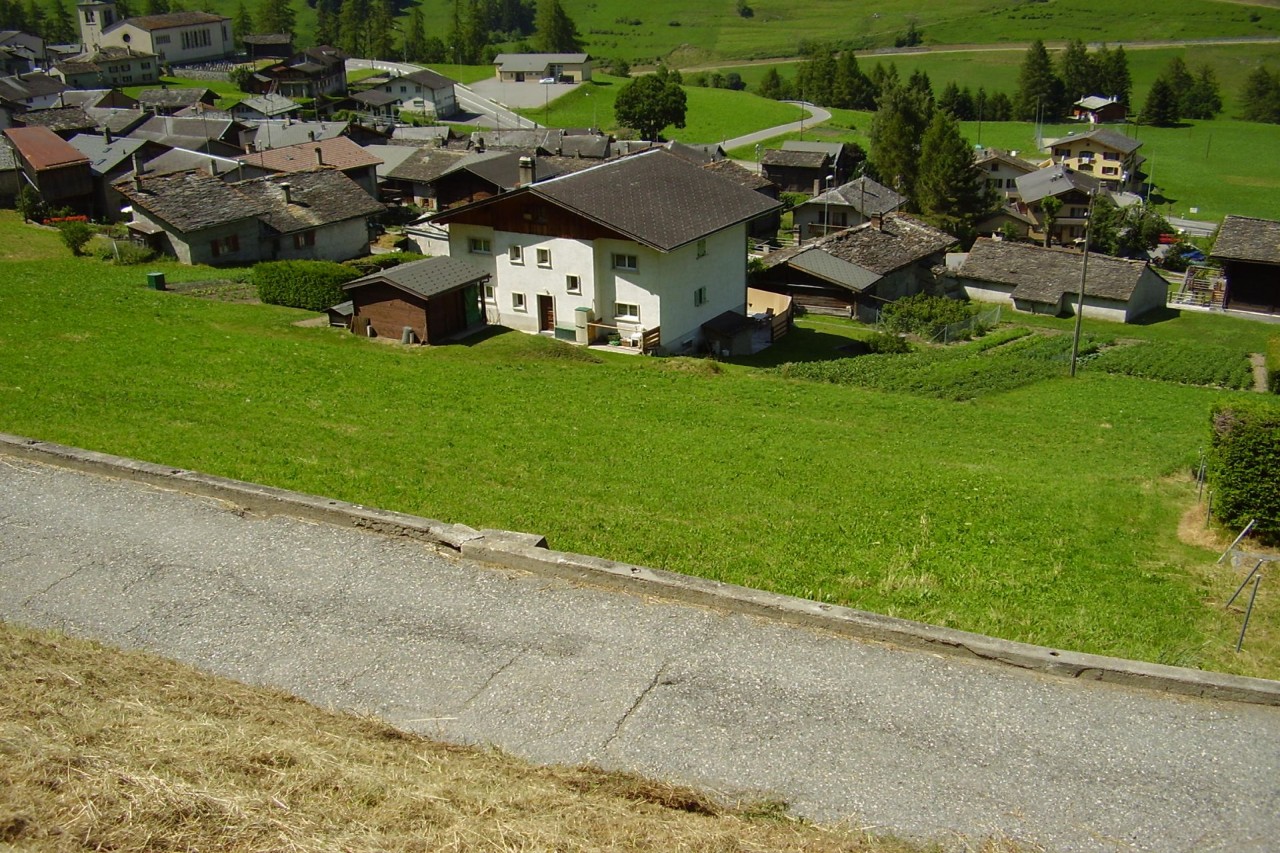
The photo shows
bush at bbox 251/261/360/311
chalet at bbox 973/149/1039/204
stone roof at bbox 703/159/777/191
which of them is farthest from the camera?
chalet at bbox 973/149/1039/204

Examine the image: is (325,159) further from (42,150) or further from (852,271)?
(852,271)

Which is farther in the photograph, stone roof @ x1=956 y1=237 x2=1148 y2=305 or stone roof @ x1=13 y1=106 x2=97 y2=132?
stone roof @ x1=13 y1=106 x2=97 y2=132

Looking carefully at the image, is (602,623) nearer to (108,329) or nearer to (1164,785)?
(1164,785)

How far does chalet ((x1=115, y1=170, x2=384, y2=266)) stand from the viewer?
155ft

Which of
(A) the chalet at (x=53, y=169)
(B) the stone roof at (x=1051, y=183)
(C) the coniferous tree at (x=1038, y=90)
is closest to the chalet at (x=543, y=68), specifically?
(C) the coniferous tree at (x=1038, y=90)

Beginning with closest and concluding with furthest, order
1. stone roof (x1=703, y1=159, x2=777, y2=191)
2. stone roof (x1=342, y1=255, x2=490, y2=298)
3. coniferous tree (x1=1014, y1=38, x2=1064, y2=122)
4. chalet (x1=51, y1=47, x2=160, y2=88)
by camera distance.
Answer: stone roof (x1=342, y1=255, x2=490, y2=298), stone roof (x1=703, y1=159, x2=777, y2=191), chalet (x1=51, y1=47, x2=160, y2=88), coniferous tree (x1=1014, y1=38, x2=1064, y2=122)

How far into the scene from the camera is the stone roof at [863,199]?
72.9 metres

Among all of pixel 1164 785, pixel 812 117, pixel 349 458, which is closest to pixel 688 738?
pixel 1164 785

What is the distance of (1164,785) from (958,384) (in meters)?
28.3

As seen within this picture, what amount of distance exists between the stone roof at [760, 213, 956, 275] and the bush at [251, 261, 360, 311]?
23392 millimetres

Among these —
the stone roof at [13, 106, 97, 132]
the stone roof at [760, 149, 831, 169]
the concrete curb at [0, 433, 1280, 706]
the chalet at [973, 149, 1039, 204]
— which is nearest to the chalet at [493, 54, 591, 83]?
the stone roof at [760, 149, 831, 169]

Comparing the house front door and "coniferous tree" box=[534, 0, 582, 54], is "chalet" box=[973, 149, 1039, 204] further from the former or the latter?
"coniferous tree" box=[534, 0, 582, 54]

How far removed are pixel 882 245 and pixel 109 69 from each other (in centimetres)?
10260

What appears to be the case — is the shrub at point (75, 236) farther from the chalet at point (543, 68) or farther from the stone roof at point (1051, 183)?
the chalet at point (543, 68)
